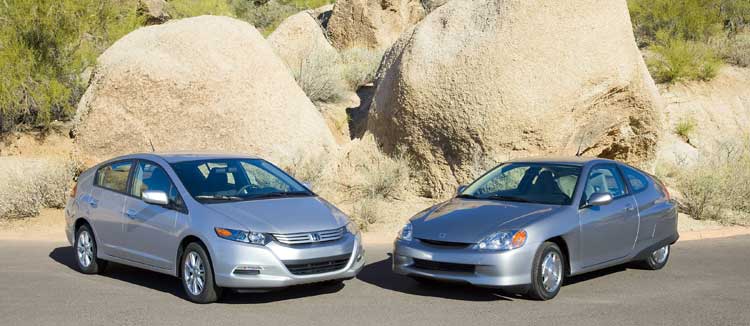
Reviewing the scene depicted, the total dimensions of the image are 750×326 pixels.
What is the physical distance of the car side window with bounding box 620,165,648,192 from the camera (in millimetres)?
9741

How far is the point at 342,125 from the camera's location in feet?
66.1

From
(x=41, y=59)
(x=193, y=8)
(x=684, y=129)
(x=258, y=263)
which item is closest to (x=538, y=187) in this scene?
(x=258, y=263)

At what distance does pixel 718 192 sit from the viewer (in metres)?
14.4

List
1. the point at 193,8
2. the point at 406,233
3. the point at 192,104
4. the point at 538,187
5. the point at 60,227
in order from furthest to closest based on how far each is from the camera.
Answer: the point at 193,8
the point at 192,104
the point at 60,227
the point at 538,187
the point at 406,233

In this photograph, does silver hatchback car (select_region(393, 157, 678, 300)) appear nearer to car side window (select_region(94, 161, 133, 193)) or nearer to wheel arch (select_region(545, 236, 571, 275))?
wheel arch (select_region(545, 236, 571, 275))

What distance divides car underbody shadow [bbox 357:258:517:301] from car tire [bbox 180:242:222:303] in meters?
1.93

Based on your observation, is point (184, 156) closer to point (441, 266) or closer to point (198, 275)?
point (198, 275)

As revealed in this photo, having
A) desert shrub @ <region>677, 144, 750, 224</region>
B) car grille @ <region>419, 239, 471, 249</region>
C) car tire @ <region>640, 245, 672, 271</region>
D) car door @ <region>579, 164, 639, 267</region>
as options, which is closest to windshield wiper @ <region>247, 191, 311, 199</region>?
car grille @ <region>419, 239, 471, 249</region>

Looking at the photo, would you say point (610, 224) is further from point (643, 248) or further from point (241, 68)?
point (241, 68)

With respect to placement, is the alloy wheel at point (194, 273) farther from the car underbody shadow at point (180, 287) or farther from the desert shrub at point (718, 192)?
the desert shrub at point (718, 192)

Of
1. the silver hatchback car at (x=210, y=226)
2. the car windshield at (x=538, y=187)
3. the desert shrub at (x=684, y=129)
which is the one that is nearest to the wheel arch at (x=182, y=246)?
the silver hatchback car at (x=210, y=226)

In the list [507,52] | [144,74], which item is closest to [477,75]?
[507,52]

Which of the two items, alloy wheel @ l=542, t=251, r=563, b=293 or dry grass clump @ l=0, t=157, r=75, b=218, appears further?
dry grass clump @ l=0, t=157, r=75, b=218

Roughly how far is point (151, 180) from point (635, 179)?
5.36 metres
